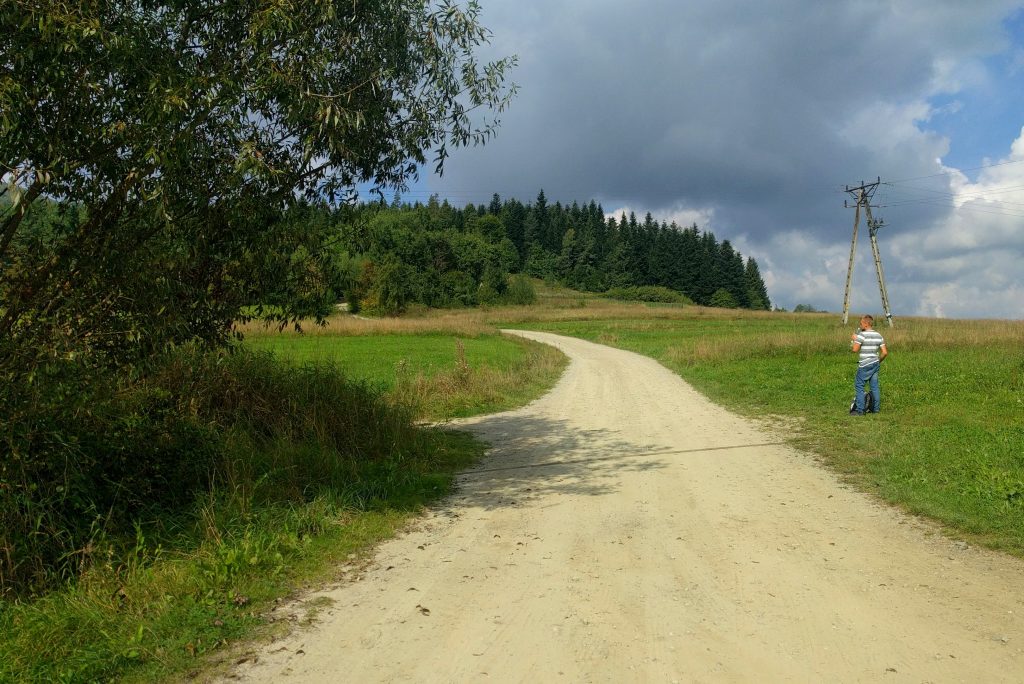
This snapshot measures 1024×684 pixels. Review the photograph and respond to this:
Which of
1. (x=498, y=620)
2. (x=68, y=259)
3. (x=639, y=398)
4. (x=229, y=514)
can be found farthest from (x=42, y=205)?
(x=639, y=398)

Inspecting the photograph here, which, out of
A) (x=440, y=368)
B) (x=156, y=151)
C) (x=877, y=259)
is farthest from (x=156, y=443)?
(x=877, y=259)

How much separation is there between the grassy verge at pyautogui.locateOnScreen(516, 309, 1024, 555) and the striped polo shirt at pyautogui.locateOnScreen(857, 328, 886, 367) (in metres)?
1.12

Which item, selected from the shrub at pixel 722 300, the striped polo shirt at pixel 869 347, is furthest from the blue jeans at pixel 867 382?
the shrub at pixel 722 300

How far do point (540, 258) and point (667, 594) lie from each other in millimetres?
150521

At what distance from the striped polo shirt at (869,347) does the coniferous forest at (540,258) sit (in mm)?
63411

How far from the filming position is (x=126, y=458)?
711cm

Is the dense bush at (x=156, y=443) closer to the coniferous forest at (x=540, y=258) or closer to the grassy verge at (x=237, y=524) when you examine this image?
the grassy verge at (x=237, y=524)

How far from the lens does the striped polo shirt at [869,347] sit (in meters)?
14.5

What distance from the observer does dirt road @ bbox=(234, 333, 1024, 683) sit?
4195mm

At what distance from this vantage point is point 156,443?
24.6 feet

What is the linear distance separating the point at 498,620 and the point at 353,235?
180 inches

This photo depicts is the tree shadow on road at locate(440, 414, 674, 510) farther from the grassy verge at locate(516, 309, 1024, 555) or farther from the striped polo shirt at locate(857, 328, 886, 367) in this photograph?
the striped polo shirt at locate(857, 328, 886, 367)

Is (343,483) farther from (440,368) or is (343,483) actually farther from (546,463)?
(440,368)

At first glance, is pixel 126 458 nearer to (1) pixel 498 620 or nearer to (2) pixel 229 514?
(2) pixel 229 514
